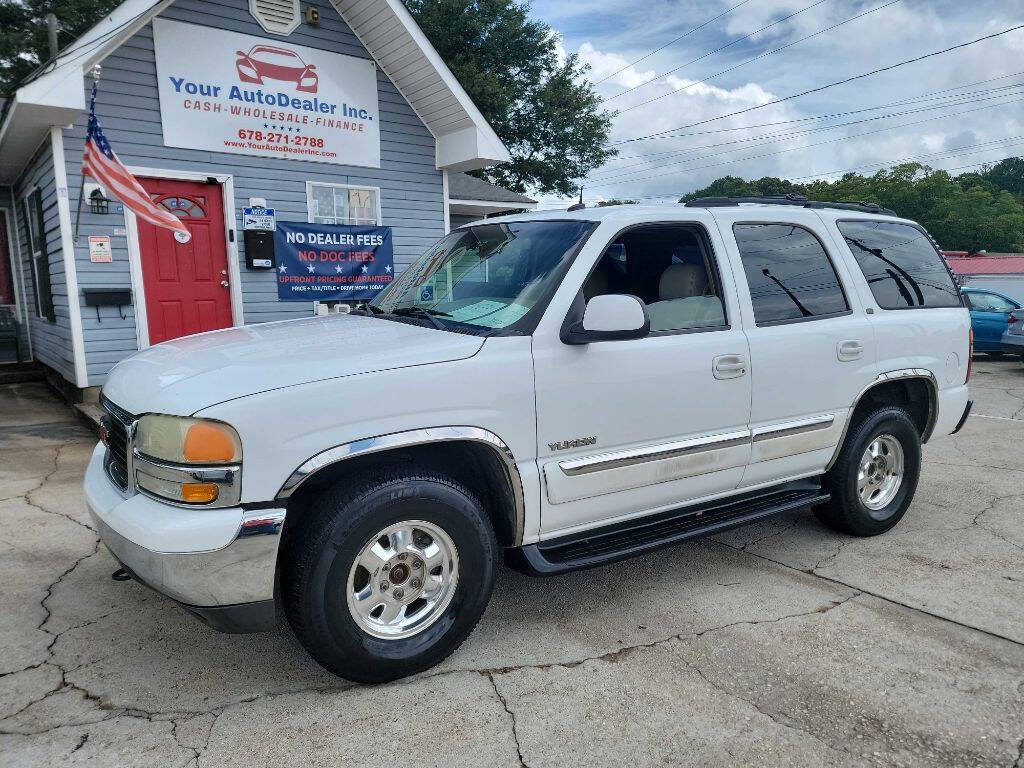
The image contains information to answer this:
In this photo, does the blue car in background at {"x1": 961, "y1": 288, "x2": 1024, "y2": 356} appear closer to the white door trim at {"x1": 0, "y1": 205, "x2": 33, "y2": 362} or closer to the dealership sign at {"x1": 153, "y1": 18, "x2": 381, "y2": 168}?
the dealership sign at {"x1": 153, "y1": 18, "x2": 381, "y2": 168}

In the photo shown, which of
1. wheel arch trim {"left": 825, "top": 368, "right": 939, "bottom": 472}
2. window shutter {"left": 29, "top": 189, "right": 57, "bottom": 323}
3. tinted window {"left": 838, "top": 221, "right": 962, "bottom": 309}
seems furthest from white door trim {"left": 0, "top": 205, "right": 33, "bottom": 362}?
wheel arch trim {"left": 825, "top": 368, "right": 939, "bottom": 472}

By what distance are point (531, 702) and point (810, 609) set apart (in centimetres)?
162

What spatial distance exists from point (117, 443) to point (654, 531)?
8.00 feet

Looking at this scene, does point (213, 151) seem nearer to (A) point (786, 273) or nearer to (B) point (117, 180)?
(B) point (117, 180)

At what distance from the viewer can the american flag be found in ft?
22.9

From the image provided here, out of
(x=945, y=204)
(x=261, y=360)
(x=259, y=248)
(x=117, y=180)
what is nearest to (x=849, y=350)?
(x=261, y=360)

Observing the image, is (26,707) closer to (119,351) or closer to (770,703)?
(770,703)

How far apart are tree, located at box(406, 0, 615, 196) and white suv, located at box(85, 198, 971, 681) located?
20.1 meters

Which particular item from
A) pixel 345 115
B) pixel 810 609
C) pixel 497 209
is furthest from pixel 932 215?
pixel 810 609

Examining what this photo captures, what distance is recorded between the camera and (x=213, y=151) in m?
8.71

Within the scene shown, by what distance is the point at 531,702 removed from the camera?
9.14 ft

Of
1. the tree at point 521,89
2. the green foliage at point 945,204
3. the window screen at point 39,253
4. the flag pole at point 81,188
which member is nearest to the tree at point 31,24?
the tree at point 521,89

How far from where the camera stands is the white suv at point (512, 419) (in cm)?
256

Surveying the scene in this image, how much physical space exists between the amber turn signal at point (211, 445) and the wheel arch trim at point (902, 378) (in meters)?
3.35
